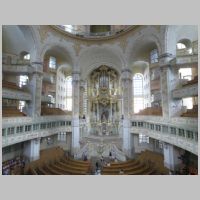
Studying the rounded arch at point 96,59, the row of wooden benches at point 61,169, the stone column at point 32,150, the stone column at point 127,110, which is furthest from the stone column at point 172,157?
the rounded arch at point 96,59

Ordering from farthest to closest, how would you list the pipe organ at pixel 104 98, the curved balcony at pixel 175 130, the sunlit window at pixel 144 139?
the pipe organ at pixel 104 98 < the sunlit window at pixel 144 139 < the curved balcony at pixel 175 130

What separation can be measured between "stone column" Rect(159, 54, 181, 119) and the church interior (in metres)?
0.09

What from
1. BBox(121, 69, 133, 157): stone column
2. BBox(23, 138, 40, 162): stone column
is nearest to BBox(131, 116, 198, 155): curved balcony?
BBox(121, 69, 133, 157): stone column

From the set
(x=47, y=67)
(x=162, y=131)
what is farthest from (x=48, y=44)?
(x=162, y=131)

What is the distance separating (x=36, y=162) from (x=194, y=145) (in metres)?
13.2

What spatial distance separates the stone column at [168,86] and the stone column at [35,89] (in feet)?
39.4

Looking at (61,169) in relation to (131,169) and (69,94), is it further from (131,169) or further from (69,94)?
(69,94)

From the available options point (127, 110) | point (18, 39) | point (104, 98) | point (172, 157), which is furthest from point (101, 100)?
point (172, 157)

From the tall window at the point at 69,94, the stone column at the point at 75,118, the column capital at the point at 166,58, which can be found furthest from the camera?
the tall window at the point at 69,94

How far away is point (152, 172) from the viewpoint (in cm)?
1230

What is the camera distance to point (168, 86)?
Result: 41.5 ft

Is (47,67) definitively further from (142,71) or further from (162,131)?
(162,131)

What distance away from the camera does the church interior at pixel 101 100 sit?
1241cm

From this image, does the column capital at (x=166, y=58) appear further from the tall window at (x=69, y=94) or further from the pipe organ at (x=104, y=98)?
the tall window at (x=69, y=94)
